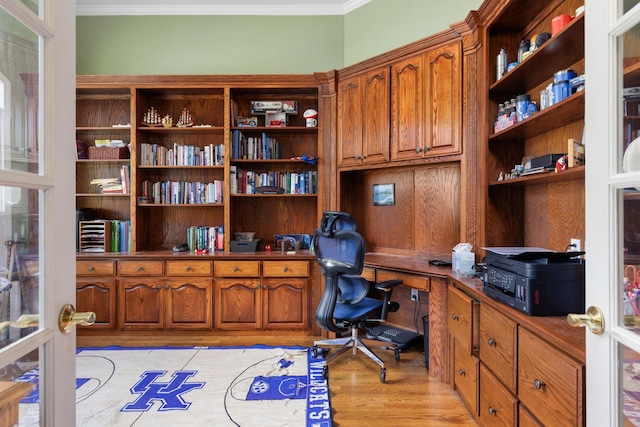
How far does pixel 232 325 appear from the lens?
3051mm

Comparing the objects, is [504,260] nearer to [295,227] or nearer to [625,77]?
[625,77]

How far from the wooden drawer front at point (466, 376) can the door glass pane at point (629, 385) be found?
1.14 metres

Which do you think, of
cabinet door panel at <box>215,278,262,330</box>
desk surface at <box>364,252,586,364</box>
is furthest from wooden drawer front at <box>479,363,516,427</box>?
cabinet door panel at <box>215,278,262,330</box>

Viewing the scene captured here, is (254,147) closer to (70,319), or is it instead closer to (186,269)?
(186,269)

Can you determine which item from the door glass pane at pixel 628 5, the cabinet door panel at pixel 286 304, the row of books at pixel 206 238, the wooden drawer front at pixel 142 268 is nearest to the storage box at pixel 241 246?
the row of books at pixel 206 238

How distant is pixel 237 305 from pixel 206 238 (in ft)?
2.67

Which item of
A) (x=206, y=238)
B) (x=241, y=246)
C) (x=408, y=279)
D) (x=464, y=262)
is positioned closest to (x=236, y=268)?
(x=241, y=246)

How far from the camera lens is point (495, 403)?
1.56 m

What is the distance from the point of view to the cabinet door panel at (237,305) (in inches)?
120

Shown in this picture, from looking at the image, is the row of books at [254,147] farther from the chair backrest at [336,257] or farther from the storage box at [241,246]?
the chair backrest at [336,257]

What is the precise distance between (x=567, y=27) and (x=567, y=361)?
1460 millimetres

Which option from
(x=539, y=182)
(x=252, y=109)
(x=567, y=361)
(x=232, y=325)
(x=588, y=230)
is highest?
(x=252, y=109)

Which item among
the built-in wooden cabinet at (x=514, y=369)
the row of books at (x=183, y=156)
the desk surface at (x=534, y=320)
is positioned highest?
the row of books at (x=183, y=156)

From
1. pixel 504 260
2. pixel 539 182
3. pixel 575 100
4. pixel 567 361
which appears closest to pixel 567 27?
pixel 575 100
